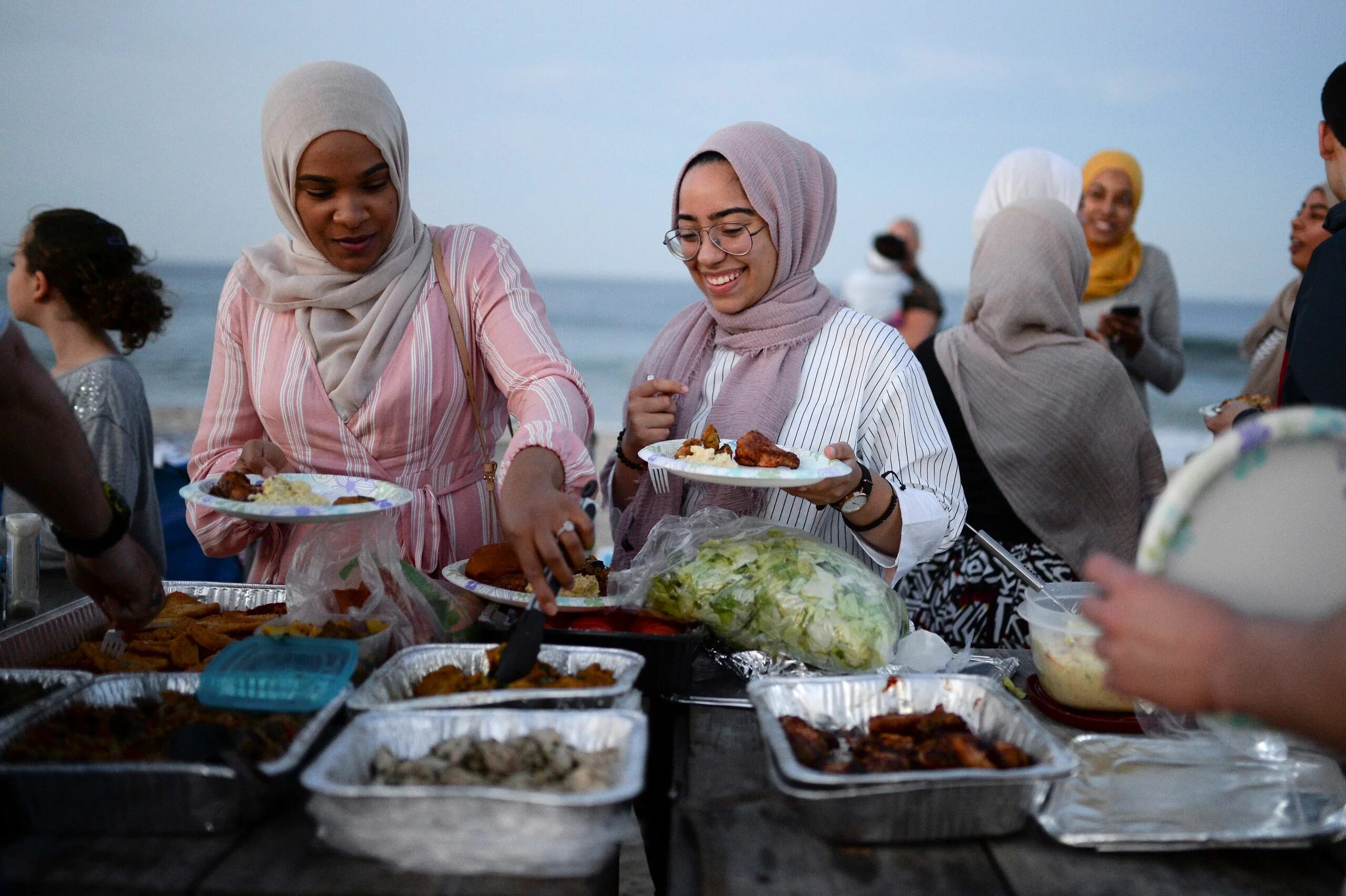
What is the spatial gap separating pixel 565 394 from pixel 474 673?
0.72m

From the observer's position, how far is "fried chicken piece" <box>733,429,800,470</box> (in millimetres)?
2072

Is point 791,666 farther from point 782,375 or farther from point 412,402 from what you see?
point 412,402

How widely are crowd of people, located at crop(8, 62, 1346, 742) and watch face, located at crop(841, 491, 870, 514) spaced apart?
3 cm

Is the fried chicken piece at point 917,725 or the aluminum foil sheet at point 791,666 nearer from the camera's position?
the fried chicken piece at point 917,725

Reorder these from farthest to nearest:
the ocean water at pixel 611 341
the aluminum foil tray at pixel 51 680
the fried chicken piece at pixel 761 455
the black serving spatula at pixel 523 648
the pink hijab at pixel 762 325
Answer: the ocean water at pixel 611 341, the pink hijab at pixel 762 325, the fried chicken piece at pixel 761 455, the black serving spatula at pixel 523 648, the aluminum foil tray at pixel 51 680

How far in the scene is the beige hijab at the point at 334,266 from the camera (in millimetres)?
2289

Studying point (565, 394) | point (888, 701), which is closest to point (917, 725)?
point (888, 701)

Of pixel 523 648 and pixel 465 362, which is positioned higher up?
pixel 465 362

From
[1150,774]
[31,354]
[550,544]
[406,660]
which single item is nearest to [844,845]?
[1150,774]

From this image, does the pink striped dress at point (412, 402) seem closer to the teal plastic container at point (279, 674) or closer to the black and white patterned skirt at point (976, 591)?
the teal plastic container at point (279, 674)

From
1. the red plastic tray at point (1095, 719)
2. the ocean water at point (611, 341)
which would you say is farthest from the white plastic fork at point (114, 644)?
the ocean water at point (611, 341)

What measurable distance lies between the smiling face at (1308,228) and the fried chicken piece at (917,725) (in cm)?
422

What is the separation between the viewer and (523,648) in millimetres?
1752

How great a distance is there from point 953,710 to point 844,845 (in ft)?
1.45
